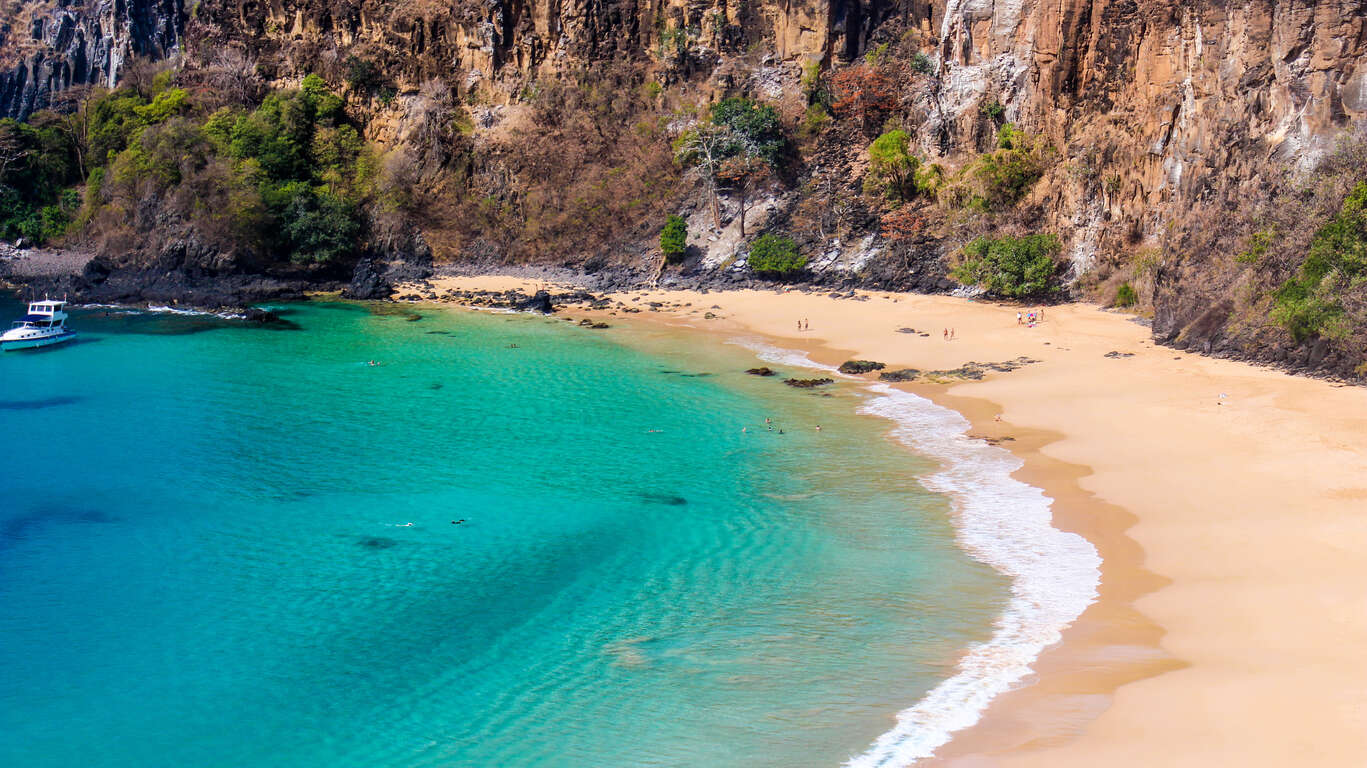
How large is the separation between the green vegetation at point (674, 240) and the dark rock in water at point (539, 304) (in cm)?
676

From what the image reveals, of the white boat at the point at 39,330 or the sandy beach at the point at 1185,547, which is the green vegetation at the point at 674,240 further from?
the white boat at the point at 39,330

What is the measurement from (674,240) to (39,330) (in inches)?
1059

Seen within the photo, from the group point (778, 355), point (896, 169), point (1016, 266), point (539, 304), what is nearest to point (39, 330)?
point (539, 304)

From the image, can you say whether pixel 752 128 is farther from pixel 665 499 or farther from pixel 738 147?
pixel 665 499

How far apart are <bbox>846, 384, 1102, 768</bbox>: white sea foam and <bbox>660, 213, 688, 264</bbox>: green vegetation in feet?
79.8

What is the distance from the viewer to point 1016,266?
122 ft

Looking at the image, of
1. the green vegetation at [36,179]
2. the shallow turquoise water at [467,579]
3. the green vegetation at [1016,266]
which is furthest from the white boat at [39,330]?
the green vegetation at [1016,266]

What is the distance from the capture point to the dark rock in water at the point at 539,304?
1715 inches

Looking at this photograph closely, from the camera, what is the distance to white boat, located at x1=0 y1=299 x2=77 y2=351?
35.8 m

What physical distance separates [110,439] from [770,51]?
40.2m

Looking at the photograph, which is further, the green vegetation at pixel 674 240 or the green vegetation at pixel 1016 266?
the green vegetation at pixel 674 240

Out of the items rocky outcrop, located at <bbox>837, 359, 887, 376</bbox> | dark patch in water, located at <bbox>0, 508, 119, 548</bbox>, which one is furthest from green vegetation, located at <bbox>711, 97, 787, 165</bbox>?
dark patch in water, located at <bbox>0, 508, 119, 548</bbox>

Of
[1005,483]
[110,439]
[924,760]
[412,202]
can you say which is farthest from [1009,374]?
[412,202]

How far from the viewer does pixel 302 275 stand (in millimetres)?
51250
